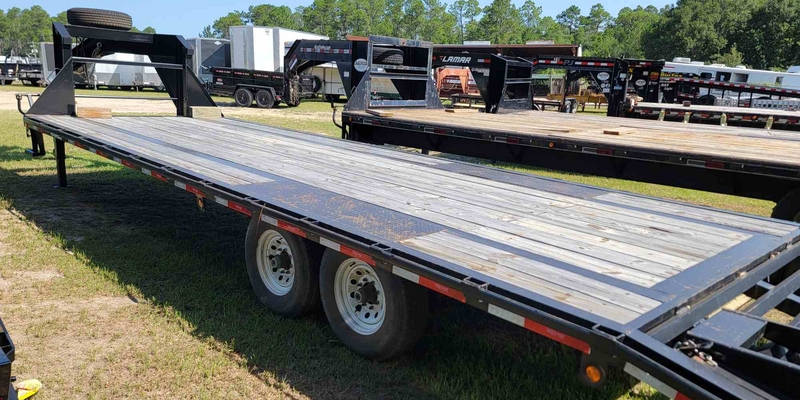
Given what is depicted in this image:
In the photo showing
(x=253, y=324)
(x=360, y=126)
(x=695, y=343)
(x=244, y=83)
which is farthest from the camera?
(x=244, y=83)

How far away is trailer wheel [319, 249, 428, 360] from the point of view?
134 inches

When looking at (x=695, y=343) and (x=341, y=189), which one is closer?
(x=695, y=343)

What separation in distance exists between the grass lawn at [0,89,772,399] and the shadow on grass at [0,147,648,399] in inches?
0.5

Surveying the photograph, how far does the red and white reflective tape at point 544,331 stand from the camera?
2.34 meters

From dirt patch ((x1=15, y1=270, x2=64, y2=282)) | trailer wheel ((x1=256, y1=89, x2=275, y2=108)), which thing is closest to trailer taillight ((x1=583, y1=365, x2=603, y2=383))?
dirt patch ((x1=15, y1=270, x2=64, y2=282))

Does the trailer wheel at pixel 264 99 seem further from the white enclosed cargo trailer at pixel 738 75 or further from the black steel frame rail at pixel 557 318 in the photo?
the white enclosed cargo trailer at pixel 738 75

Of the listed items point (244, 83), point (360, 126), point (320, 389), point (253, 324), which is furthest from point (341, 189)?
point (244, 83)

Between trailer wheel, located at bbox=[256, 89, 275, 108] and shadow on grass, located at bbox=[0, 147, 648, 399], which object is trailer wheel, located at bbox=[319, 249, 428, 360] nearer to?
shadow on grass, located at bbox=[0, 147, 648, 399]

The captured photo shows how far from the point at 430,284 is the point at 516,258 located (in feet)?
1.54

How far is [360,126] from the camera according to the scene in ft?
31.4

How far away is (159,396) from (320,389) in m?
0.89

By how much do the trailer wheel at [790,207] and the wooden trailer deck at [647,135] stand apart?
29cm

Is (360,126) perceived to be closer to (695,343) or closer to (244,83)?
(695,343)

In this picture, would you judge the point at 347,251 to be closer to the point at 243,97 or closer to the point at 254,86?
the point at 254,86
